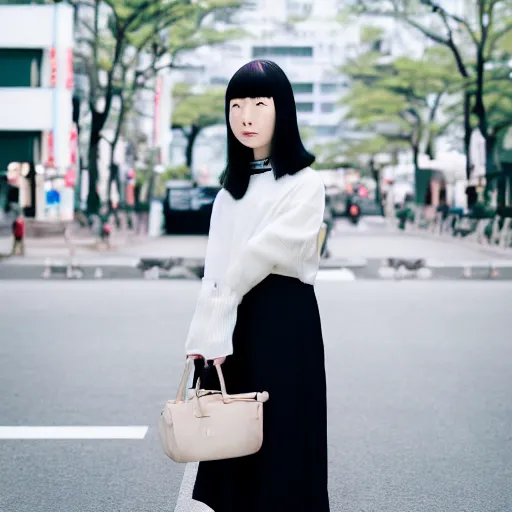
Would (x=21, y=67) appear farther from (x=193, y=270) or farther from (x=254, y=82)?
(x=254, y=82)

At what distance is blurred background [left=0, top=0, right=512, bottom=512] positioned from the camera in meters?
5.27

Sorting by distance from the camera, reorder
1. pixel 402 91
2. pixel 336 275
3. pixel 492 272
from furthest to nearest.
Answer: pixel 402 91 → pixel 492 272 → pixel 336 275

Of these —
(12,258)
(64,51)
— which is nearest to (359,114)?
(64,51)

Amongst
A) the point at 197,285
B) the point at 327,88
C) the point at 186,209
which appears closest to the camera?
the point at 197,285

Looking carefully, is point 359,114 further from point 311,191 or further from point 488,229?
point 311,191

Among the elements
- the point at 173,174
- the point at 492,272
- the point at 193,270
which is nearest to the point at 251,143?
the point at 193,270

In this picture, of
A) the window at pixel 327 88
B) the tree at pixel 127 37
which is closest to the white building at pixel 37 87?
the tree at pixel 127 37

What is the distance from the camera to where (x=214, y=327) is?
10.4 feet

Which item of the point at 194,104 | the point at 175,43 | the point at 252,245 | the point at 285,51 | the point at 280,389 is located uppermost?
the point at 285,51

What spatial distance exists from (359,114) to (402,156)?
32.2 metres

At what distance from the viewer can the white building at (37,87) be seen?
34.6 meters

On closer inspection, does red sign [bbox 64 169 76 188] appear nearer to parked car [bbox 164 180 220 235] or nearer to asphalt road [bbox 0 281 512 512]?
parked car [bbox 164 180 220 235]

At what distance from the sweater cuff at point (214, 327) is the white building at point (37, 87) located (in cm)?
3172

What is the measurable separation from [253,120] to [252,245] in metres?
0.45
